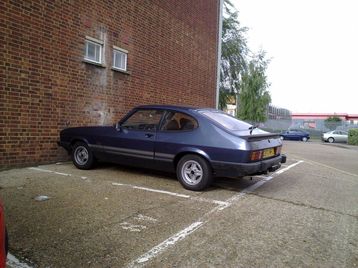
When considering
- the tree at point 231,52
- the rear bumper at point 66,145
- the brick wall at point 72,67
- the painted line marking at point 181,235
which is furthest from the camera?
the tree at point 231,52

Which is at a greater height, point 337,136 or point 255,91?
point 255,91

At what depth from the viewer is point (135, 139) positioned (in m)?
7.12

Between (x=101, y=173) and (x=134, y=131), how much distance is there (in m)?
1.14

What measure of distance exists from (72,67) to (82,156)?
232cm

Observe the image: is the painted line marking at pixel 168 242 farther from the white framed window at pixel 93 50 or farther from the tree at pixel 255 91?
the tree at pixel 255 91

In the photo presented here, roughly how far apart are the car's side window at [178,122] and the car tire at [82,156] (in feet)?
6.03

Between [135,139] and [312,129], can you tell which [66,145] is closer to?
[135,139]

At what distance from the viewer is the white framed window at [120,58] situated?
1037cm

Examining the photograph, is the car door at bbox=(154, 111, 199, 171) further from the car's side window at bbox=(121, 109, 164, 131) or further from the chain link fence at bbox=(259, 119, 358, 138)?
the chain link fence at bbox=(259, 119, 358, 138)

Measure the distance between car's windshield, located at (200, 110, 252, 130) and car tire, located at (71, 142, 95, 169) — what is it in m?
2.59

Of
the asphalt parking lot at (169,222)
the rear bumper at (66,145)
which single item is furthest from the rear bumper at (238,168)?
the rear bumper at (66,145)


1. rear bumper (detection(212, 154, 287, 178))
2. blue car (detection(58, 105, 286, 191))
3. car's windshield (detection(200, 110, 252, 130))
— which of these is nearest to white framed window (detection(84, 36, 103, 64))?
blue car (detection(58, 105, 286, 191))

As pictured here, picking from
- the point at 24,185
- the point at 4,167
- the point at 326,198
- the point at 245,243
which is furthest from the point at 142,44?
the point at 245,243

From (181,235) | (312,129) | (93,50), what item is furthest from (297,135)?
(181,235)
